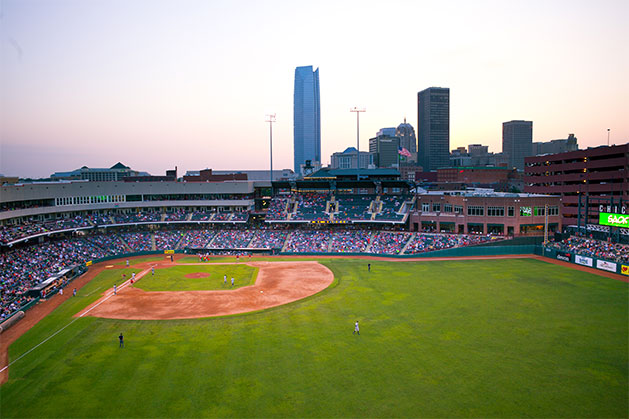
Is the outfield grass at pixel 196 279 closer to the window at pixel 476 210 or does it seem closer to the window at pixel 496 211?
the window at pixel 476 210

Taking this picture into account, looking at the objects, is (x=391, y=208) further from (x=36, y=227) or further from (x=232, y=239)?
(x=36, y=227)

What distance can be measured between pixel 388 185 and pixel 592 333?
4771cm

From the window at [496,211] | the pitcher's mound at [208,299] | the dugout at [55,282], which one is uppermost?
the window at [496,211]

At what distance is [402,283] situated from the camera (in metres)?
41.6

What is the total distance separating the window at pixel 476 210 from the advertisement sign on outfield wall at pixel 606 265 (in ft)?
59.2

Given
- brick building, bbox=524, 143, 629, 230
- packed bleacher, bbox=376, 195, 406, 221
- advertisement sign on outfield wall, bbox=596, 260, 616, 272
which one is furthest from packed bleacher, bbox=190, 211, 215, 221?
brick building, bbox=524, 143, 629, 230

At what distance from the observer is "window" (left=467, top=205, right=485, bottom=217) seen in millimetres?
61094

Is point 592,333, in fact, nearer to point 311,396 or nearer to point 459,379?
point 459,379

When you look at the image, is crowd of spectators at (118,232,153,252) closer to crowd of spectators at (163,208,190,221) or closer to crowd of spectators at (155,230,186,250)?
crowd of spectators at (155,230,186,250)

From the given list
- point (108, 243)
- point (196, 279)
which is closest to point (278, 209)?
point (196, 279)

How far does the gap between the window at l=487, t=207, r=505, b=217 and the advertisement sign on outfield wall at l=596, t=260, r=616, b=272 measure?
53.3 feet

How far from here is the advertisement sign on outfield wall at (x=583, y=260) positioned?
153 feet

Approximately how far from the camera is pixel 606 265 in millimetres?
44531

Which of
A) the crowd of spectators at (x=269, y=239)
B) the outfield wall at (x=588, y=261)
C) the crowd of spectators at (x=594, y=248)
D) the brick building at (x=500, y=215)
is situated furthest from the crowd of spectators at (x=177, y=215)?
the crowd of spectators at (x=594, y=248)
